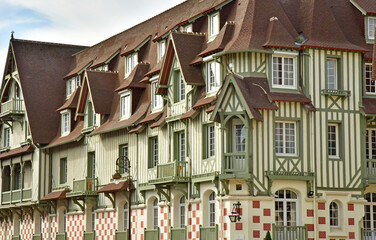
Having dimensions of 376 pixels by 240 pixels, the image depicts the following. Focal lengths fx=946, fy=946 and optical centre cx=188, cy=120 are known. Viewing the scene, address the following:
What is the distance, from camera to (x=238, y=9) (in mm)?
44438

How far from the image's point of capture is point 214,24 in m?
45.5

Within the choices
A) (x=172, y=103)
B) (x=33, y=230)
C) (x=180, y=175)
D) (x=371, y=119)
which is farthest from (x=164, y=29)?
(x=33, y=230)

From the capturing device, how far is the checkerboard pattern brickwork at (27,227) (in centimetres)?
6294

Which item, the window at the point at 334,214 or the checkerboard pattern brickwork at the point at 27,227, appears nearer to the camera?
the window at the point at 334,214

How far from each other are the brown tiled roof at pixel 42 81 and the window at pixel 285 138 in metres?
23.0

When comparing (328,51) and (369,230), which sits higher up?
(328,51)

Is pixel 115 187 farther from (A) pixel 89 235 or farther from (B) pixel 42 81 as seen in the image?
(B) pixel 42 81

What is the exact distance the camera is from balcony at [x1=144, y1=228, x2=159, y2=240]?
47734mm

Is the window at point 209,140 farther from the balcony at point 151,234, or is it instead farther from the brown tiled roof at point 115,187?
the brown tiled roof at point 115,187

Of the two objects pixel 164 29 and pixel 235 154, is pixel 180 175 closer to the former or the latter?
pixel 235 154

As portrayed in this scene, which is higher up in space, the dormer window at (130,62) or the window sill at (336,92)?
Result: the dormer window at (130,62)

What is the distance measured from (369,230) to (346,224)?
4.62 ft

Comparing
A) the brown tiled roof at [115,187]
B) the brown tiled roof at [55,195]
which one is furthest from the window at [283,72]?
the brown tiled roof at [55,195]

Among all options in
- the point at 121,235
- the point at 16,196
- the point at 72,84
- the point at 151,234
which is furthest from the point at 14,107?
the point at 151,234
